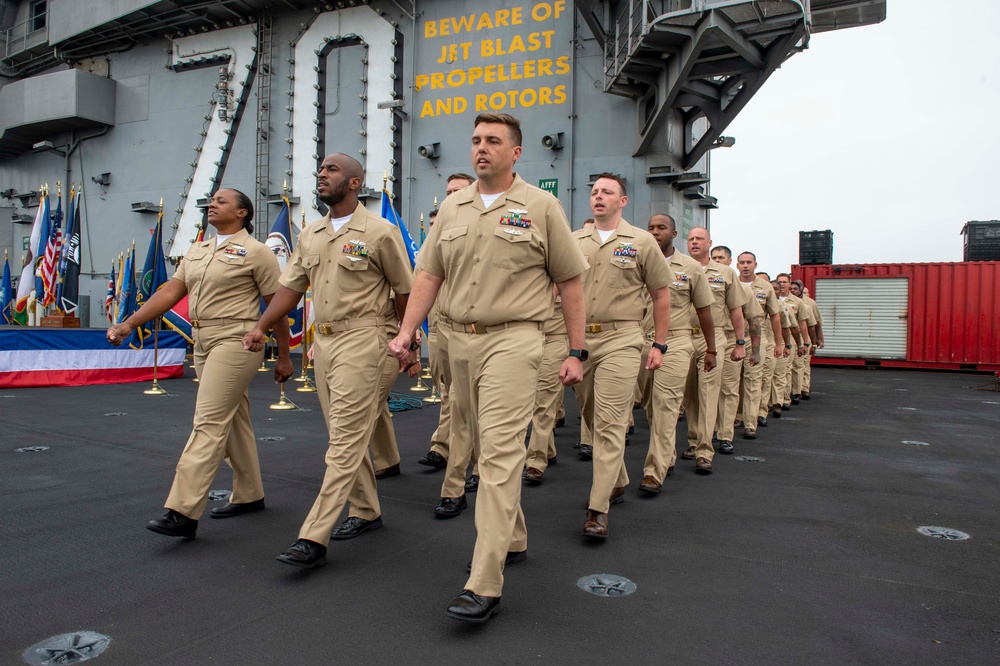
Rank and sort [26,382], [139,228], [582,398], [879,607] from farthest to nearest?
1. [139,228]
2. [26,382]
3. [582,398]
4. [879,607]

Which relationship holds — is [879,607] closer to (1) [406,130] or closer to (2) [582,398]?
(2) [582,398]

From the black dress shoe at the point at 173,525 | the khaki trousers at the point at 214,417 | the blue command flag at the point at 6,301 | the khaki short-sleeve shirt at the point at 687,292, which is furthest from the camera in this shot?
the blue command flag at the point at 6,301

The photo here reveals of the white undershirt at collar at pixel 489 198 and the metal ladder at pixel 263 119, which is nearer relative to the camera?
the white undershirt at collar at pixel 489 198

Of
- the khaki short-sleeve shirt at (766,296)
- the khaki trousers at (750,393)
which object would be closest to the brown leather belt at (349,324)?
the khaki trousers at (750,393)

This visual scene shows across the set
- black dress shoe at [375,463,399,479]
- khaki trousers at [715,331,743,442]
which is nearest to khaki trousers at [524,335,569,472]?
black dress shoe at [375,463,399,479]

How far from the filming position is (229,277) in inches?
145

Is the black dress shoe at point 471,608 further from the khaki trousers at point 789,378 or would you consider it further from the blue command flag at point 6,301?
the blue command flag at point 6,301

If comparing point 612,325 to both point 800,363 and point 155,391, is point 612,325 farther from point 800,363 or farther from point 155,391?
point 155,391

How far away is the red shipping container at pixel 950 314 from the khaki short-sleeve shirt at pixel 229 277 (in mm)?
18603

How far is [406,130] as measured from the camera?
1722 cm

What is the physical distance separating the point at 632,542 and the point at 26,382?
11.0m

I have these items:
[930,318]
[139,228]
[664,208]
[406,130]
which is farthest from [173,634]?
[139,228]

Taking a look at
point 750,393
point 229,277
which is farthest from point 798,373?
point 229,277

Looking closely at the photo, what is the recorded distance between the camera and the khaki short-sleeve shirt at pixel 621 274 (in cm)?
398
